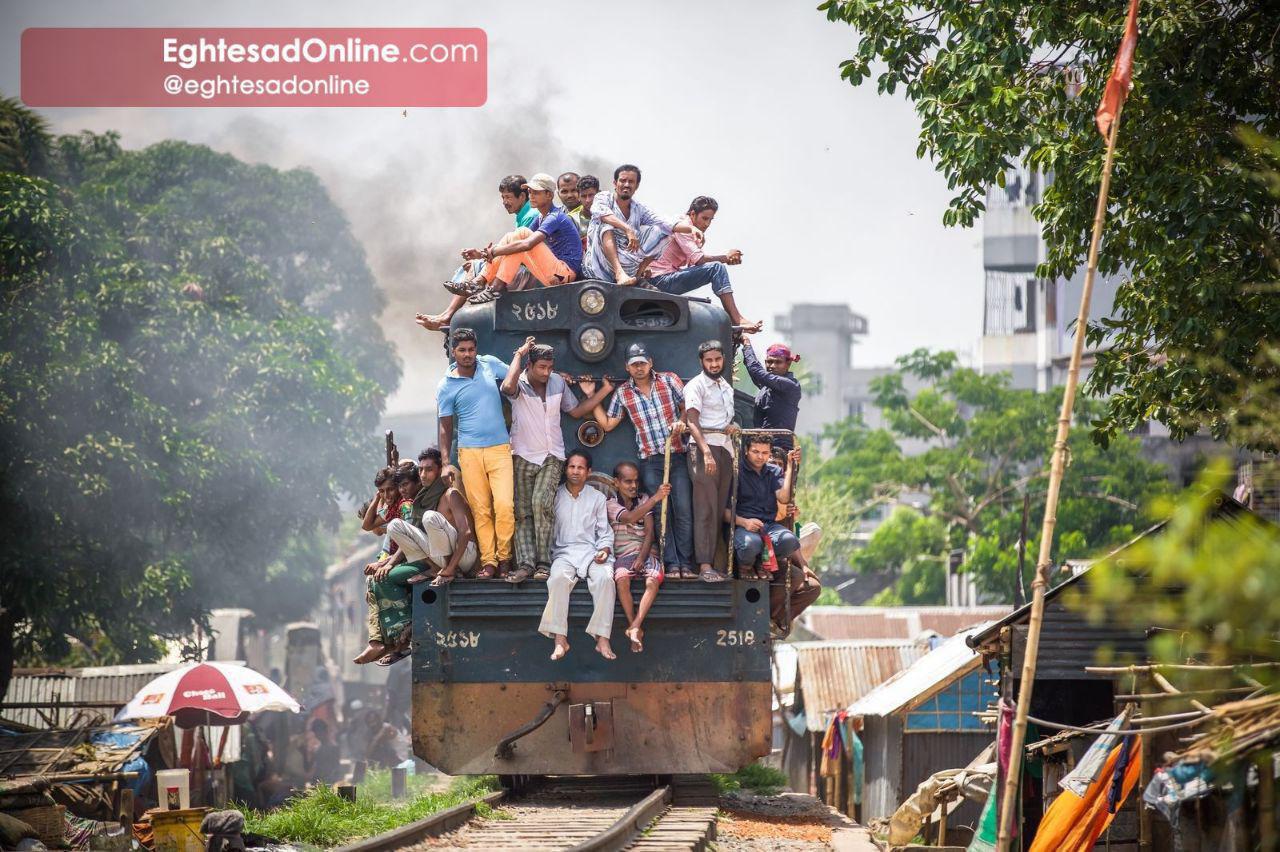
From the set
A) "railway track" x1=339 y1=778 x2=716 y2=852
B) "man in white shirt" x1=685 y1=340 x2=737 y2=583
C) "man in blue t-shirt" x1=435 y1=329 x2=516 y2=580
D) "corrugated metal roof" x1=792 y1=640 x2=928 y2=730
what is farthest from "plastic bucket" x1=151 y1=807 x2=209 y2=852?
"corrugated metal roof" x1=792 y1=640 x2=928 y2=730

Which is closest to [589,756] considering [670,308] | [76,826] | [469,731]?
[469,731]

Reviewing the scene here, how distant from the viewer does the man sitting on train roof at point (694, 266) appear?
46.6 ft

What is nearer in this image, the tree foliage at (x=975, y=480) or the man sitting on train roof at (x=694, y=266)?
the man sitting on train roof at (x=694, y=266)

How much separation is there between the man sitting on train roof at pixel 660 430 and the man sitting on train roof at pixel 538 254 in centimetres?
101

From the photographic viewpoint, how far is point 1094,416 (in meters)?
39.8

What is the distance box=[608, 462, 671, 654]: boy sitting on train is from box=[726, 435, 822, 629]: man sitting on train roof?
679mm

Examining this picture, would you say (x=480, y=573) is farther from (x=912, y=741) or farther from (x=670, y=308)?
(x=912, y=741)

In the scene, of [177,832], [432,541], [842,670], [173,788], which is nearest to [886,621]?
[842,670]

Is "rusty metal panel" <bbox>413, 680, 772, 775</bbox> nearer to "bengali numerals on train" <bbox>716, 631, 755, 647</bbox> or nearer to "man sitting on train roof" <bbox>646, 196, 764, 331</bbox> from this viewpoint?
"bengali numerals on train" <bbox>716, 631, 755, 647</bbox>

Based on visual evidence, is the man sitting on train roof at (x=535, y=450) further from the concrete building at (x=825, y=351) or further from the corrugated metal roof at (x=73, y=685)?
the concrete building at (x=825, y=351)

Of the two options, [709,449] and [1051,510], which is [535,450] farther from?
[1051,510]

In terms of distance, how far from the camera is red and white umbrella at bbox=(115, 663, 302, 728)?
1927 cm

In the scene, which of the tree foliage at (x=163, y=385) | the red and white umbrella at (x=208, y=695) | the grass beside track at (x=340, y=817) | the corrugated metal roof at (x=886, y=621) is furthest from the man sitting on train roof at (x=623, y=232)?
the corrugated metal roof at (x=886, y=621)

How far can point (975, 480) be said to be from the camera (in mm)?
40594
